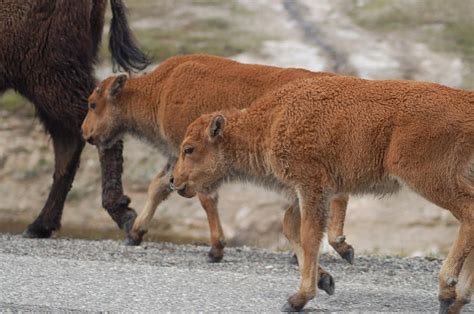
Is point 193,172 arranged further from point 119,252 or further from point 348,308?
point 119,252

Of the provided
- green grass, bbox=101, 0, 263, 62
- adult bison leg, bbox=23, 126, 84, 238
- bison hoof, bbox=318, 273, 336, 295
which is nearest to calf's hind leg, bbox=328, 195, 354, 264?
bison hoof, bbox=318, 273, 336, 295

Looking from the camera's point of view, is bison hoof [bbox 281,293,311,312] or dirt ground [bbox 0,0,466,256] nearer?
bison hoof [bbox 281,293,311,312]

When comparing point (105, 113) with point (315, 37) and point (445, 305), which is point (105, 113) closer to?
point (445, 305)

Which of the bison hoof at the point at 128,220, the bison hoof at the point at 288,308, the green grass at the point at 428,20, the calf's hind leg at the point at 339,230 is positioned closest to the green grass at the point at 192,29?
the green grass at the point at 428,20

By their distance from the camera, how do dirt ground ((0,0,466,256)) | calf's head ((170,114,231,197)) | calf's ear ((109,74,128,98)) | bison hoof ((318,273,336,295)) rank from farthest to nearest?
dirt ground ((0,0,466,256)) → calf's ear ((109,74,128,98)) → calf's head ((170,114,231,197)) → bison hoof ((318,273,336,295))

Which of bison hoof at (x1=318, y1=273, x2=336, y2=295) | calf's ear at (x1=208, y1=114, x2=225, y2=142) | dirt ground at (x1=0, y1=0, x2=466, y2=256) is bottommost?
dirt ground at (x1=0, y1=0, x2=466, y2=256)

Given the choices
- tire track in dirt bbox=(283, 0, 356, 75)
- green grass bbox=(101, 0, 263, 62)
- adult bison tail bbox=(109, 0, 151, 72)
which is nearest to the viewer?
adult bison tail bbox=(109, 0, 151, 72)

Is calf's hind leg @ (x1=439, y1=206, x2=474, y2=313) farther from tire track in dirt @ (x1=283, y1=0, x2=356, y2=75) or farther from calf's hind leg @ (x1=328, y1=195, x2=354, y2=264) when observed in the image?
tire track in dirt @ (x1=283, y1=0, x2=356, y2=75)

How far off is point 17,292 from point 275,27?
49.8ft

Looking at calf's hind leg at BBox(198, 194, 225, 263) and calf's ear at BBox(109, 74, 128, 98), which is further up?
calf's ear at BBox(109, 74, 128, 98)

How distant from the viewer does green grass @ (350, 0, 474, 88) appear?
71.3 ft

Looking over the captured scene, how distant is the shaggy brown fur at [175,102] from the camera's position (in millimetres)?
10820

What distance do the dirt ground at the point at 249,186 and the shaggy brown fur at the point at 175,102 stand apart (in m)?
2.65

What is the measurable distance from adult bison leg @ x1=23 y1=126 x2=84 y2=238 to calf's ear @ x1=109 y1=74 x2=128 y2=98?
4.50 feet
